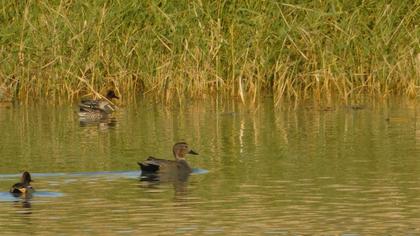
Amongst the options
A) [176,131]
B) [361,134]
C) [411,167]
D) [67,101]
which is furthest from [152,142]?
[67,101]

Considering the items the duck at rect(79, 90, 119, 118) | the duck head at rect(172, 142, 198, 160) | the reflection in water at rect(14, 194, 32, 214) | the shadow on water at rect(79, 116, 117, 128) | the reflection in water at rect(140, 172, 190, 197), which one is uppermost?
the duck at rect(79, 90, 119, 118)

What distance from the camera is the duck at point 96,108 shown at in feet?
65.3

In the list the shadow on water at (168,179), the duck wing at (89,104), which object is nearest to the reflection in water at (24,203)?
the shadow on water at (168,179)

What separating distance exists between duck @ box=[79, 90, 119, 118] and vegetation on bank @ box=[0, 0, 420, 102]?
1.49 ft

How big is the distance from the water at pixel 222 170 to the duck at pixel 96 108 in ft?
0.57

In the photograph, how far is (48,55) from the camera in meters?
21.2

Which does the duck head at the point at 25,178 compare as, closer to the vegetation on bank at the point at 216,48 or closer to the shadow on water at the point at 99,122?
the shadow on water at the point at 99,122

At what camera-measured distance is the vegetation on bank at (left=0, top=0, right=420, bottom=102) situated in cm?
2069

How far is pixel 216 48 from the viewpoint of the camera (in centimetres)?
2080

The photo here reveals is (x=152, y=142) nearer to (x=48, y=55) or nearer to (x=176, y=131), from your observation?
(x=176, y=131)

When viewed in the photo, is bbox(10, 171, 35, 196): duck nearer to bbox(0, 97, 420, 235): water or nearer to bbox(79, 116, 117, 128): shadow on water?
bbox(0, 97, 420, 235): water

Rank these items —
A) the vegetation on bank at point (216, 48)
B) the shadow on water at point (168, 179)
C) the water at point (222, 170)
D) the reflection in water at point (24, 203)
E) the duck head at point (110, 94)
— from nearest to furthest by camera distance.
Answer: the water at point (222, 170) → the reflection in water at point (24, 203) → the shadow on water at point (168, 179) → the vegetation on bank at point (216, 48) → the duck head at point (110, 94)

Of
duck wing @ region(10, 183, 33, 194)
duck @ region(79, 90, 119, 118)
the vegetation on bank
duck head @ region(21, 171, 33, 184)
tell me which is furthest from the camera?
the vegetation on bank

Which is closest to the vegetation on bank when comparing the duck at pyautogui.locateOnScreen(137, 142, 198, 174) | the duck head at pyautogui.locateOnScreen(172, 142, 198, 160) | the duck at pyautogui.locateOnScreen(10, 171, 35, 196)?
the duck head at pyautogui.locateOnScreen(172, 142, 198, 160)
